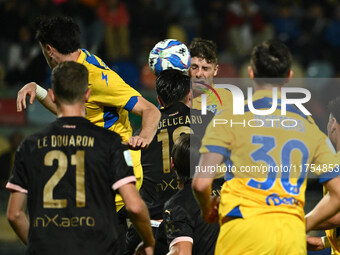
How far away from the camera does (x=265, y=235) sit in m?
4.25

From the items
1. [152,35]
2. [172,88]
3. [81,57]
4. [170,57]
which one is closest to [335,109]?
[172,88]

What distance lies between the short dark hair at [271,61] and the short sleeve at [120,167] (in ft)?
3.23

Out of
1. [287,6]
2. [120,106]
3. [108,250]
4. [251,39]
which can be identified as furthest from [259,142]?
[287,6]

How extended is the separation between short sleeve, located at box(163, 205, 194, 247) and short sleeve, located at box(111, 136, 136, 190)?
742 millimetres

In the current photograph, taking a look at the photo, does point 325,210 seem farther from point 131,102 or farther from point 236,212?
point 131,102

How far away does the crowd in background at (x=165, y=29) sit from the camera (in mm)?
13617

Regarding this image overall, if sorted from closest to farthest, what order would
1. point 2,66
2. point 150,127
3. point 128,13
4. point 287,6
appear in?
point 150,127, point 2,66, point 128,13, point 287,6

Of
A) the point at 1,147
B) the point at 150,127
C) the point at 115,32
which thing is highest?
the point at 115,32

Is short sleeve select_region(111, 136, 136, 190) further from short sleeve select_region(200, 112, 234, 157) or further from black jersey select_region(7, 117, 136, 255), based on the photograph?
short sleeve select_region(200, 112, 234, 157)

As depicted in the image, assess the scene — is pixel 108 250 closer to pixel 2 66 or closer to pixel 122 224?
pixel 122 224

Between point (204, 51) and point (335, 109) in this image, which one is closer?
point (335, 109)

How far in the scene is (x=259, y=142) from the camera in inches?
171

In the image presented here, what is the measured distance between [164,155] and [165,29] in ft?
30.0

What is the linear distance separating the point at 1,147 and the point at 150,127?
6.90 meters
